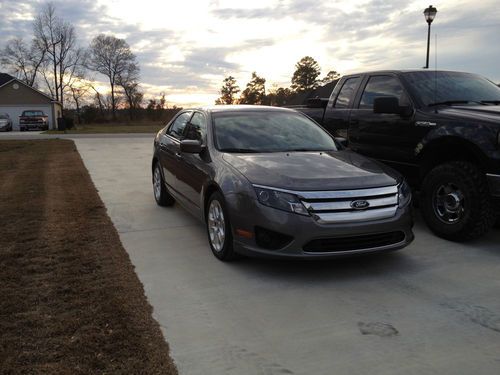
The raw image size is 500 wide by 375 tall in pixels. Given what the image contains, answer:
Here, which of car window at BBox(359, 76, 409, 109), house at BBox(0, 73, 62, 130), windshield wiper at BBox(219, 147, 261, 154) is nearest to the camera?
windshield wiper at BBox(219, 147, 261, 154)

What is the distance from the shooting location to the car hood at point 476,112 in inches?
191

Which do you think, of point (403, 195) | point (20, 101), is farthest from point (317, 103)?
point (20, 101)

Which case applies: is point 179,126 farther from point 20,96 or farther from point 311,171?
point 20,96

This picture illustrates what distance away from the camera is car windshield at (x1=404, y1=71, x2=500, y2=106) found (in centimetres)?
584

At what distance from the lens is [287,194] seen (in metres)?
4.04

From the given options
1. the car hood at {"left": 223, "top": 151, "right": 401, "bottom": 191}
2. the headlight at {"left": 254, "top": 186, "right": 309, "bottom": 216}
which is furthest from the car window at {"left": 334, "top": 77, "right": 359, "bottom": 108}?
the headlight at {"left": 254, "top": 186, "right": 309, "bottom": 216}

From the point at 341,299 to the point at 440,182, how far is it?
2.23 metres

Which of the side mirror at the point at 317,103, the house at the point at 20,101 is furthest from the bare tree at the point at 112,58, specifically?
the side mirror at the point at 317,103

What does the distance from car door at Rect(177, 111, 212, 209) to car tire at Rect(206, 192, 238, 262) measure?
0.33 meters

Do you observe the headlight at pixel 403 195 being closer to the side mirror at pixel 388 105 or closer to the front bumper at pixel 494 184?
the front bumper at pixel 494 184

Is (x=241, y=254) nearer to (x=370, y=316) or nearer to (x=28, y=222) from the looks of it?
(x=370, y=316)

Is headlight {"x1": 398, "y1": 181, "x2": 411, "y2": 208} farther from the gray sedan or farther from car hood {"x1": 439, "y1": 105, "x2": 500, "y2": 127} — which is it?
the gray sedan

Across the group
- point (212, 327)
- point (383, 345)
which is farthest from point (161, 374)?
point (383, 345)

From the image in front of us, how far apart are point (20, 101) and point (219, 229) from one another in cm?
5364
